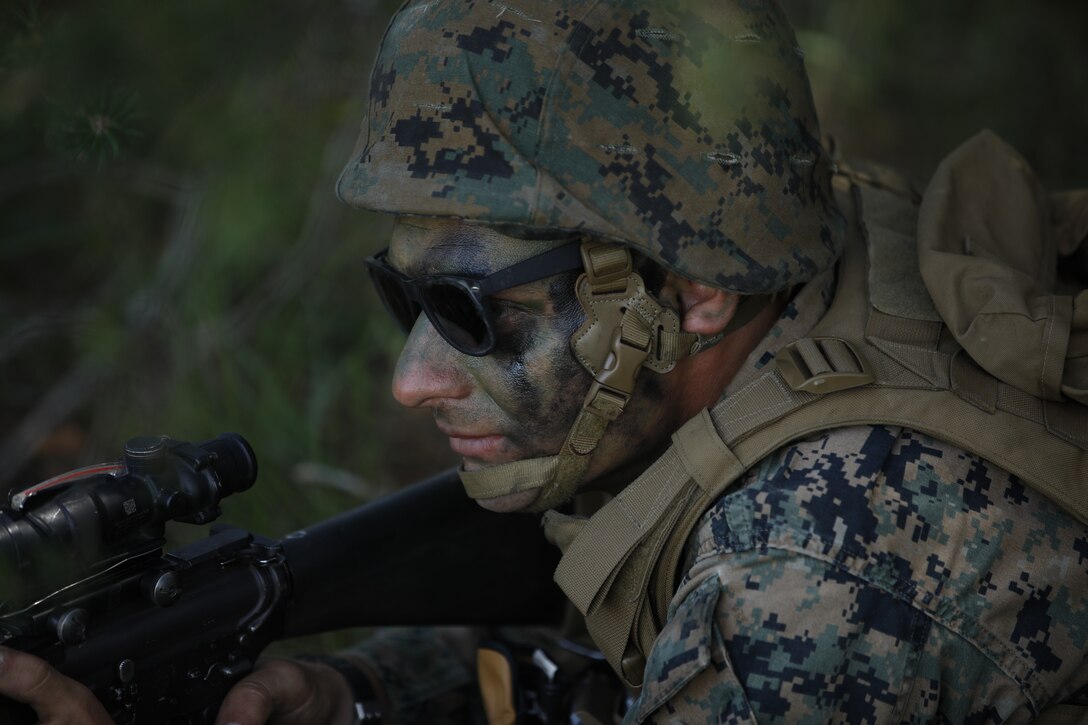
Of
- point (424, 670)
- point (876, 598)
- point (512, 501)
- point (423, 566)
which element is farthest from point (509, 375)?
point (424, 670)

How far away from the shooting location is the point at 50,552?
179 centimetres

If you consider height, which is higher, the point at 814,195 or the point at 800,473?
the point at 814,195

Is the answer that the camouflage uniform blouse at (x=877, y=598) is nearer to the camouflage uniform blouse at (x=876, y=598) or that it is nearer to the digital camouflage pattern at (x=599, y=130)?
the camouflage uniform blouse at (x=876, y=598)

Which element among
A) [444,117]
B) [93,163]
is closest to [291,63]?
[93,163]

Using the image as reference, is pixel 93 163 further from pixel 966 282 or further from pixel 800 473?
pixel 966 282

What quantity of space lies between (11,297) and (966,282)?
12.1ft

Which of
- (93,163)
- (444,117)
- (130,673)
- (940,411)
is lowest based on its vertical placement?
(940,411)

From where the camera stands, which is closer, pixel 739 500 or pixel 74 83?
pixel 739 500

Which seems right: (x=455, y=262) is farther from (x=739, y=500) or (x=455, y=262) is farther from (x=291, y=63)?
(x=291, y=63)

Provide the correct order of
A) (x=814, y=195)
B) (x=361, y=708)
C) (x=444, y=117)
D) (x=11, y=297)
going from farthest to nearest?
1. (x=11, y=297)
2. (x=361, y=708)
3. (x=814, y=195)
4. (x=444, y=117)

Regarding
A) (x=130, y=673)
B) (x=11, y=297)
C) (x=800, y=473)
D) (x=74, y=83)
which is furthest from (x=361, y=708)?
(x=11, y=297)

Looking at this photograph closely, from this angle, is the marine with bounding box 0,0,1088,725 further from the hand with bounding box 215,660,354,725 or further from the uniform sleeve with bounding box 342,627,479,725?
the uniform sleeve with bounding box 342,627,479,725

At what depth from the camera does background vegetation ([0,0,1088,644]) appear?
11.6ft

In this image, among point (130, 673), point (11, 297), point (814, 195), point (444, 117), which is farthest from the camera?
point (11, 297)
